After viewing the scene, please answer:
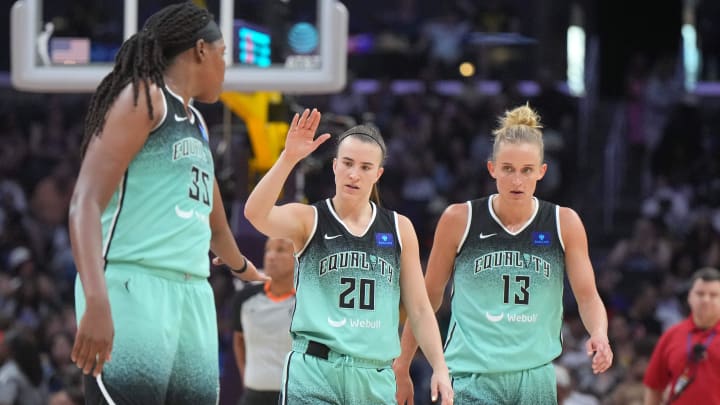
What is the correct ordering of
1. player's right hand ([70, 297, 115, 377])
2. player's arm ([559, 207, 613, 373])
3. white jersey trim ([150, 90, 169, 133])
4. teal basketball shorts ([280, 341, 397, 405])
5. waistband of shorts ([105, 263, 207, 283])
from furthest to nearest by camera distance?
1. player's arm ([559, 207, 613, 373])
2. teal basketball shorts ([280, 341, 397, 405])
3. white jersey trim ([150, 90, 169, 133])
4. waistband of shorts ([105, 263, 207, 283])
5. player's right hand ([70, 297, 115, 377])

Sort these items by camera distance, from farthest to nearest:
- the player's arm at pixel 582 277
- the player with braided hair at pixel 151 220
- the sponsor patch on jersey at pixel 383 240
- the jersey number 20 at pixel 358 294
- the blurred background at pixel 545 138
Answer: the blurred background at pixel 545 138, the player's arm at pixel 582 277, the sponsor patch on jersey at pixel 383 240, the jersey number 20 at pixel 358 294, the player with braided hair at pixel 151 220

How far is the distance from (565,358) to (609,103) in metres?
7.55

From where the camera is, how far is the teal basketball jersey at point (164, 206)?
13.7 feet

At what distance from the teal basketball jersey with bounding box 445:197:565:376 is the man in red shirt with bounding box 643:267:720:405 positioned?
130 inches

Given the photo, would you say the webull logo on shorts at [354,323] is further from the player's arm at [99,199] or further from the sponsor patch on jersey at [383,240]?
the player's arm at [99,199]

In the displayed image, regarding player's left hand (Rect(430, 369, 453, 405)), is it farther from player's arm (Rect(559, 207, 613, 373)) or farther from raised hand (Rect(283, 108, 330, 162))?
raised hand (Rect(283, 108, 330, 162))

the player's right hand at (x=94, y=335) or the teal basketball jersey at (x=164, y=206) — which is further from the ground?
the teal basketball jersey at (x=164, y=206)

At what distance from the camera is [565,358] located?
1227cm

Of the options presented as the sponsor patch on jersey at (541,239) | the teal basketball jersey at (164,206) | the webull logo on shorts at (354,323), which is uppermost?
the teal basketball jersey at (164,206)

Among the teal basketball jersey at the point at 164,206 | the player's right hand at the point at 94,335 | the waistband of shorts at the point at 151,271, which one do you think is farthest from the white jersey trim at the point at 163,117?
the player's right hand at the point at 94,335

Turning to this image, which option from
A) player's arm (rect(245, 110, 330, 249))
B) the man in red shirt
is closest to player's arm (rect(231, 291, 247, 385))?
the man in red shirt

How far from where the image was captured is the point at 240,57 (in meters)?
9.16

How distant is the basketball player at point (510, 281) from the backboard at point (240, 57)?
10.7 ft

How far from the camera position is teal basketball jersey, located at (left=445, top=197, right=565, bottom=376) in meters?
5.66
